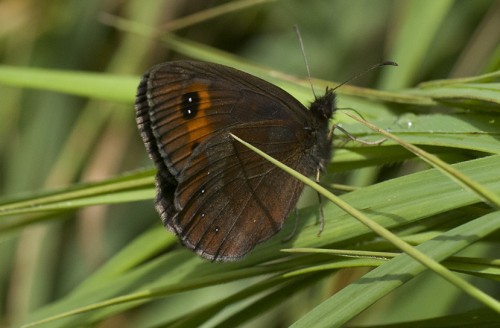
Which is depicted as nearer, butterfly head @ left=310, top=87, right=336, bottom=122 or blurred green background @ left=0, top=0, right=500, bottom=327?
butterfly head @ left=310, top=87, right=336, bottom=122

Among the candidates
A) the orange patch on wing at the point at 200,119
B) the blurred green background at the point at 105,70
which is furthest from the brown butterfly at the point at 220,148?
the blurred green background at the point at 105,70

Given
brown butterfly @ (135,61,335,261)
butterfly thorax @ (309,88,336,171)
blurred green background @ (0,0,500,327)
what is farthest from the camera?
blurred green background @ (0,0,500,327)

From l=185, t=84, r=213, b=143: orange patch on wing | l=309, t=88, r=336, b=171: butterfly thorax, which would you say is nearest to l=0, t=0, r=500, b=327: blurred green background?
l=309, t=88, r=336, b=171: butterfly thorax

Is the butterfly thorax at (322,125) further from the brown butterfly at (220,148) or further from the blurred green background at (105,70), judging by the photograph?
the blurred green background at (105,70)

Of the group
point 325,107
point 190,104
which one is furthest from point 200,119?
point 325,107

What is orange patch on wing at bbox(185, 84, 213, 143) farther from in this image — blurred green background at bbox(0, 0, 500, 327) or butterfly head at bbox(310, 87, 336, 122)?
blurred green background at bbox(0, 0, 500, 327)

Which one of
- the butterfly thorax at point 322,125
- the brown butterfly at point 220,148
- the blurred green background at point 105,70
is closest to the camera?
the brown butterfly at point 220,148

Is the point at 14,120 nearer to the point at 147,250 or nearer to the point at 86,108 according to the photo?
the point at 86,108

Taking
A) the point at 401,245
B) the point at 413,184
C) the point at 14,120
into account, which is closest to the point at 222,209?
the point at 413,184
